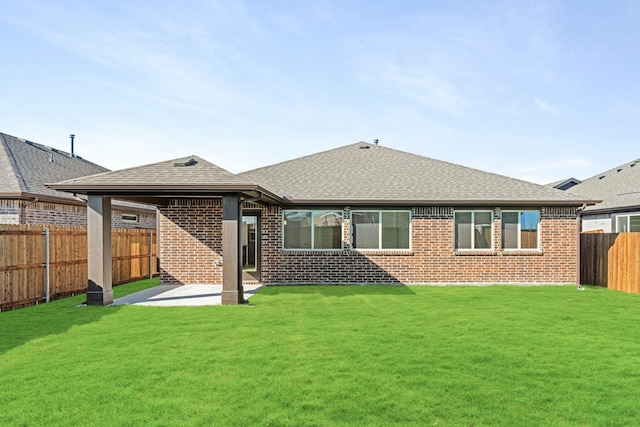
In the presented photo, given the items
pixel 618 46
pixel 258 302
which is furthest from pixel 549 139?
pixel 258 302

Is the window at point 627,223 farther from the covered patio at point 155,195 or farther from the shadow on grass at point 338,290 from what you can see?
the covered patio at point 155,195

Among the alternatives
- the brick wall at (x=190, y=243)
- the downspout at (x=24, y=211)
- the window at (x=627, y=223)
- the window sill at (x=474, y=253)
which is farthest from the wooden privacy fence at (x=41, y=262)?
the window at (x=627, y=223)

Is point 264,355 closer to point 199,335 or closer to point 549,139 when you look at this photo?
point 199,335

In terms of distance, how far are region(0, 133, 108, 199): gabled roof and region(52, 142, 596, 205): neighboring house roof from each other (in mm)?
4943

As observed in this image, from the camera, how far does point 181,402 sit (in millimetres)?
4180

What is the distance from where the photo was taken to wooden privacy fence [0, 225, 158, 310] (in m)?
9.11

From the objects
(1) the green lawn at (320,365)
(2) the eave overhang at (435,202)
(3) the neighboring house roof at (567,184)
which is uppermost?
(3) the neighboring house roof at (567,184)

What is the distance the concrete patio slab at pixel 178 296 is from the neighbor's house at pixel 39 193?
11.5 ft

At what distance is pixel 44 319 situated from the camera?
8156 millimetres

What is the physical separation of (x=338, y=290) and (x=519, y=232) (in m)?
6.58

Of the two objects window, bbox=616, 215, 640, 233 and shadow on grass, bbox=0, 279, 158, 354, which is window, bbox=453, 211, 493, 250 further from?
shadow on grass, bbox=0, 279, 158, 354

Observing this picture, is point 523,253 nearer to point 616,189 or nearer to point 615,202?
point 615,202

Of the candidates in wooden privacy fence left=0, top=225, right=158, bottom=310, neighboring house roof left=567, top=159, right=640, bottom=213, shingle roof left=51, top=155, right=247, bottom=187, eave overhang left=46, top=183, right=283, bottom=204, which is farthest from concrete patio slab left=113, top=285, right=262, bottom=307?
neighboring house roof left=567, top=159, right=640, bottom=213

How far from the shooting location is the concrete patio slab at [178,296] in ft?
32.7
